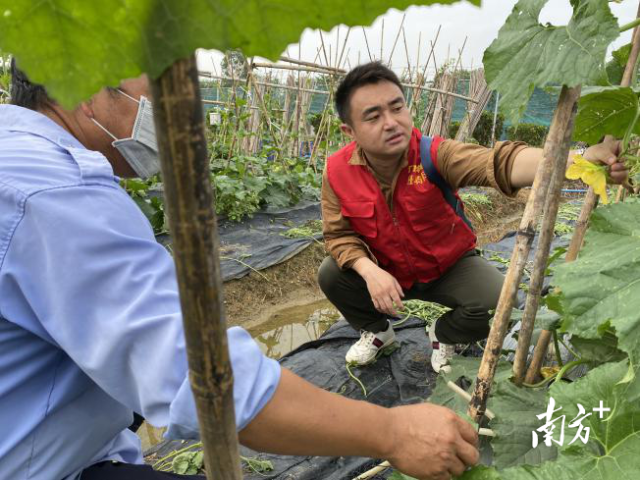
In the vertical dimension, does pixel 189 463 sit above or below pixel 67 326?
below

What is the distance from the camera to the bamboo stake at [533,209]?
95cm

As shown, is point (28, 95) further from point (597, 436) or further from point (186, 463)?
point (186, 463)

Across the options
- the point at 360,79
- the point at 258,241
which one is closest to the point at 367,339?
the point at 360,79

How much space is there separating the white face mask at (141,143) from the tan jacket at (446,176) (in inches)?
46.9

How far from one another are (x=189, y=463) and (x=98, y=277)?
169cm

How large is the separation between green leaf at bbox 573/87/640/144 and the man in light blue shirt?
0.69 m

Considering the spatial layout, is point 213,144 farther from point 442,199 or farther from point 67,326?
point 67,326

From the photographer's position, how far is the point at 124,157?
1.52 m

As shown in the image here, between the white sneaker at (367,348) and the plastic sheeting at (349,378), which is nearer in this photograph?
the plastic sheeting at (349,378)

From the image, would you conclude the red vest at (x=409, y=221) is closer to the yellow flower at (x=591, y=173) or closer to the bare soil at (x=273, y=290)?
the yellow flower at (x=591, y=173)

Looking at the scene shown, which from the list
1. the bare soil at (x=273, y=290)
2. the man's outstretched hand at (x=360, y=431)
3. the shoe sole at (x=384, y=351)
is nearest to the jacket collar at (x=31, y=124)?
the man's outstretched hand at (x=360, y=431)

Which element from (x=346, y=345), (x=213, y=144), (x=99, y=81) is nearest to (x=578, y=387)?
(x=99, y=81)

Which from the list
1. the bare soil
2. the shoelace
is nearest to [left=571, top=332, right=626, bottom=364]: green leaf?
the shoelace

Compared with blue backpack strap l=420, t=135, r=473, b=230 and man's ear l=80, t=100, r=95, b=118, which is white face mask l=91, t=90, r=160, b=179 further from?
blue backpack strap l=420, t=135, r=473, b=230
